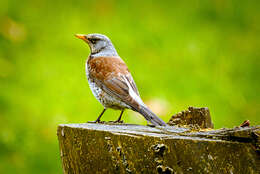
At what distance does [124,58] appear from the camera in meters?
6.91

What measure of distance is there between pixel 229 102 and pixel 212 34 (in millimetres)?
1687

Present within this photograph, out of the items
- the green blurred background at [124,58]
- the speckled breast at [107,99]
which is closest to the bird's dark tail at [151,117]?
the speckled breast at [107,99]

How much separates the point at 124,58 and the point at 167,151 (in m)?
4.62

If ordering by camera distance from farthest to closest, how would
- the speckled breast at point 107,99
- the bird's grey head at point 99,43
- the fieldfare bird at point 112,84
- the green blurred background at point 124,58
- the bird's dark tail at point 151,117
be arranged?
the green blurred background at point 124,58 → the bird's grey head at point 99,43 → the speckled breast at point 107,99 → the fieldfare bird at point 112,84 → the bird's dark tail at point 151,117

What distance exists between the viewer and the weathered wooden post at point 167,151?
2320 millimetres

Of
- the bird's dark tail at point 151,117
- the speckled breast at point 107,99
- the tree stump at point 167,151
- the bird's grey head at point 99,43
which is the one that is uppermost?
the bird's grey head at point 99,43

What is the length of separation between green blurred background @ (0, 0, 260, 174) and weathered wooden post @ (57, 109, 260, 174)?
3068mm

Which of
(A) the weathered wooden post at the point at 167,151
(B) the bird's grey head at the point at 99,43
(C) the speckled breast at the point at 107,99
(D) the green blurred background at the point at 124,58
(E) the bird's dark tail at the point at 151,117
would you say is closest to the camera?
(A) the weathered wooden post at the point at 167,151

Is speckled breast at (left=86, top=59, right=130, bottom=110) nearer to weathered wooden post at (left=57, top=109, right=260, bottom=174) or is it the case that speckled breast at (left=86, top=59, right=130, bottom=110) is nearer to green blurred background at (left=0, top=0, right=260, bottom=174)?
weathered wooden post at (left=57, top=109, right=260, bottom=174)

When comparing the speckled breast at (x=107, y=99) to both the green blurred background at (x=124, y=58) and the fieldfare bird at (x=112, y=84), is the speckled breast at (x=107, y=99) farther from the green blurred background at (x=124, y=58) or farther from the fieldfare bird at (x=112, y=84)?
the green blurred background at (x=124, y=58)

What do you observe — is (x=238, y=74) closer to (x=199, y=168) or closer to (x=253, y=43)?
(x=253, y=43)

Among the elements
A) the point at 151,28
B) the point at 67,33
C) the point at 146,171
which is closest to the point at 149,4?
the point at 151,28

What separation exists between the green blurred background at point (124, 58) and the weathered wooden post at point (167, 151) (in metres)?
3.07

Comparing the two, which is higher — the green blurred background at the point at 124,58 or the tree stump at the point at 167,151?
the green blurred background at the point at 124,58
